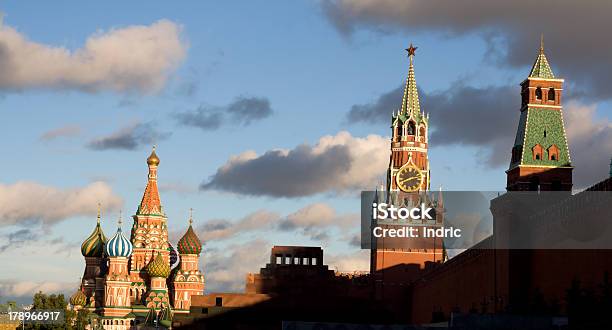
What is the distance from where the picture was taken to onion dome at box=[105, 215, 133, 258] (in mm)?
148950

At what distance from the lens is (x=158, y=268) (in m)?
147

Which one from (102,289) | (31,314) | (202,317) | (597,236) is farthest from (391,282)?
(597,236)

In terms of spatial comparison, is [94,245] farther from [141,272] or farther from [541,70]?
[541,70]

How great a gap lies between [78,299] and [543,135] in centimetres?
9252

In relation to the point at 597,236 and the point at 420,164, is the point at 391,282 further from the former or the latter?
the point at 597,236

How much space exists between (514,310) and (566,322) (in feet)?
20.4

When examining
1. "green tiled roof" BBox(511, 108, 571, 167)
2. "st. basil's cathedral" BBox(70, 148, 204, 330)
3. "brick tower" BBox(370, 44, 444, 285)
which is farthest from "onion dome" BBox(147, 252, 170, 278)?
"green tiled roof" BBox(511, 108, 571, 167)

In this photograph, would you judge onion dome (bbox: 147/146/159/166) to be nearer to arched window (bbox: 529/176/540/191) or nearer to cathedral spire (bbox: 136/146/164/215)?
cathedral spire (bbox: 136/146/164/215)

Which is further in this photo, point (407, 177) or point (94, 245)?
point (94, 245)

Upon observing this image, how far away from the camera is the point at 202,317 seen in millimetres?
111875

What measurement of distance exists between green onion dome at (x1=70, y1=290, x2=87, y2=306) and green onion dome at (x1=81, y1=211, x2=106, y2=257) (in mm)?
7655

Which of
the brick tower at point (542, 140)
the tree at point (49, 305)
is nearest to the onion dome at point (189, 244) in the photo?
the tree at point (49, 305)

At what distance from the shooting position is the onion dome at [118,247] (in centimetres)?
14895

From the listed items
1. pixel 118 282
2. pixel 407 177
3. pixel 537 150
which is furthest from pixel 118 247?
pixel 537 150
